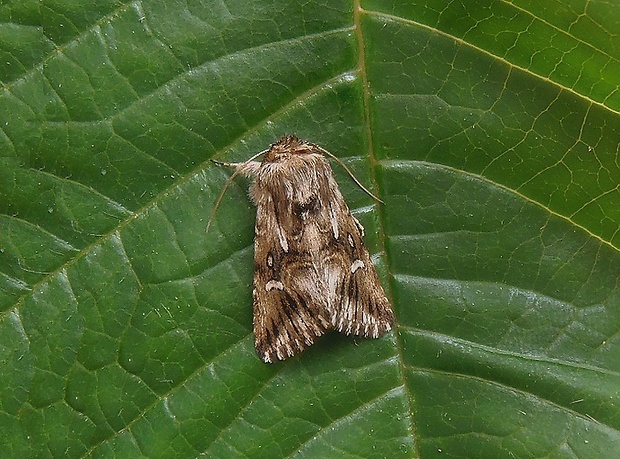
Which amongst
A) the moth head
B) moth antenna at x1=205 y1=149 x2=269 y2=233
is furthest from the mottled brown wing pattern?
moth antenna at x1=205 y1=149 x2=269 y2=233

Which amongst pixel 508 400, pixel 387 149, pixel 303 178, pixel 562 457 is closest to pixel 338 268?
pixel 303 178

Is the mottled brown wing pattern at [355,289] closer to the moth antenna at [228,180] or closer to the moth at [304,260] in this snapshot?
the moth at [304,260]

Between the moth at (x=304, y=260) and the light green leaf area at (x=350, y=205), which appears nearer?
the light green leaf area at (x=350, y=205)

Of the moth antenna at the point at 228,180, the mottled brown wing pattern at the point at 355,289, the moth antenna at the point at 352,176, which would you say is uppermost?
the moth antenna at the point at 228,180

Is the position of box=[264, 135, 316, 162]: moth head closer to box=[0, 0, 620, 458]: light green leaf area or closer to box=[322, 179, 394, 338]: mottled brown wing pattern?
box=[0, 0, 620, 458]: light green leaf area

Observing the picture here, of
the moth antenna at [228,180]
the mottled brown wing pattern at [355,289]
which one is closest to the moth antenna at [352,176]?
the mottled brown wing pattern at [355,289]
